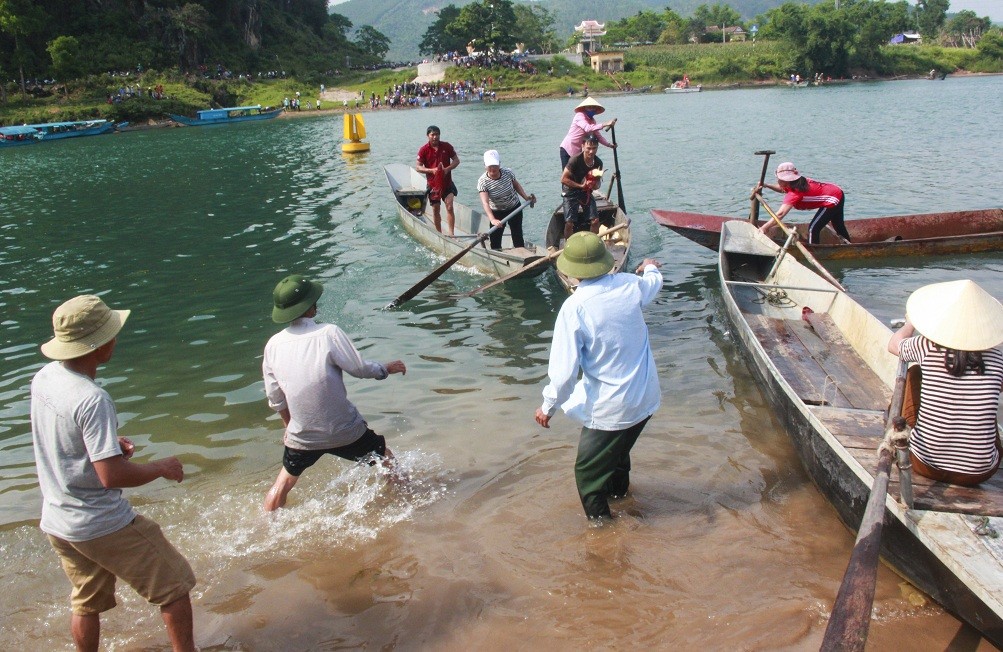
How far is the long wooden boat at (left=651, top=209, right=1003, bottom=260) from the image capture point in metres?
12.4

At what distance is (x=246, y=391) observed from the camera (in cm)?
846

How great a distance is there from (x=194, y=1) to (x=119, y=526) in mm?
97603

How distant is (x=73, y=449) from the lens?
11.3 ft

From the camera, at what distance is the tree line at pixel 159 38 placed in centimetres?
6494

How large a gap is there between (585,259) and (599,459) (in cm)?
138

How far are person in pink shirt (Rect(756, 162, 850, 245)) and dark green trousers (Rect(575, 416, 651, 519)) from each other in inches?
299

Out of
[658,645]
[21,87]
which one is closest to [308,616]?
[658,645]

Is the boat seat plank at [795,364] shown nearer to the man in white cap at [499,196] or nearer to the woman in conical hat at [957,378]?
the woman in conical hat at [957,378]

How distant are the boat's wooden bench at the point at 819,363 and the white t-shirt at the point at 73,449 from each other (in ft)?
17.9

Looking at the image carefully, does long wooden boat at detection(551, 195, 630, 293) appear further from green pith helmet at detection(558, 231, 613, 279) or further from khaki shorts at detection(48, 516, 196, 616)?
khaki shorts at detection(48, 516, 196, 616)

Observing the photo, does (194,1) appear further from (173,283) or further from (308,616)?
(308,616)

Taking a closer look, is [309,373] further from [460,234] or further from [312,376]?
[460,234]

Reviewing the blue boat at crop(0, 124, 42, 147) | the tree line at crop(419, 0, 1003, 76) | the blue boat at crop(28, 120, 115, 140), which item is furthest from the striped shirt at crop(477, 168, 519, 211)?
the tree line at crop(419, 0, 1003, 76)

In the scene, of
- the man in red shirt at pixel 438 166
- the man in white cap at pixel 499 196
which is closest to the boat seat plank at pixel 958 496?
the man in white cap at pixel 499 196
